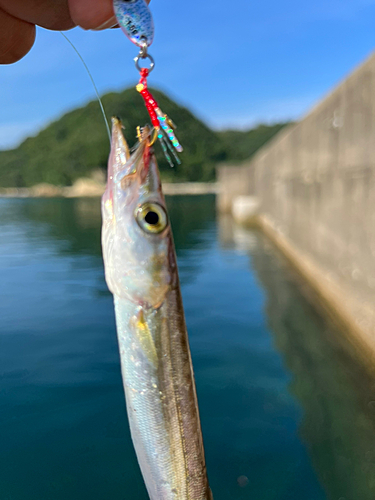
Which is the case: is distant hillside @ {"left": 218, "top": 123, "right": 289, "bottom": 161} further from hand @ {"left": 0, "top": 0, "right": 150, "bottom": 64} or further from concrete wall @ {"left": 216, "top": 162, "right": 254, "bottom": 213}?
hand @ {"left": 0, "top": 0, "right": 150, "bottom": 64}

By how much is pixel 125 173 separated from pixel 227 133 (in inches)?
6318

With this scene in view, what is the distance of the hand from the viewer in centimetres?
217

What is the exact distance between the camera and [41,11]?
2.37 m

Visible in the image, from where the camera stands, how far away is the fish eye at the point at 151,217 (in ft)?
5.97

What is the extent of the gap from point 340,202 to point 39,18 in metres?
6.95

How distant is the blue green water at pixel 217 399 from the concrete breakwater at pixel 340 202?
0.61 meters

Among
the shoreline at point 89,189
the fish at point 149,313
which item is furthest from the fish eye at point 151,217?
the shoreline at point 89,189

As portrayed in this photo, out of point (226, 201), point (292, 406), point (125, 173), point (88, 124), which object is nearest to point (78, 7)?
point (125, 173)

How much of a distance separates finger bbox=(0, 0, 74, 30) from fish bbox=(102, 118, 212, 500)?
1075mm

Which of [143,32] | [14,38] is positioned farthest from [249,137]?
[143,32]

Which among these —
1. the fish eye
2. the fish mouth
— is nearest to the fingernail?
the fish mouth

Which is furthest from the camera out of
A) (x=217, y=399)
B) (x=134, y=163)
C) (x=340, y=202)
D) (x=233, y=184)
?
(x=233, y=184)

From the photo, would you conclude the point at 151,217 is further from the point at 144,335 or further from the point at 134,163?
the point at 144,335

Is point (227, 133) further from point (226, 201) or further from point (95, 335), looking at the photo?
point (95, 335)
